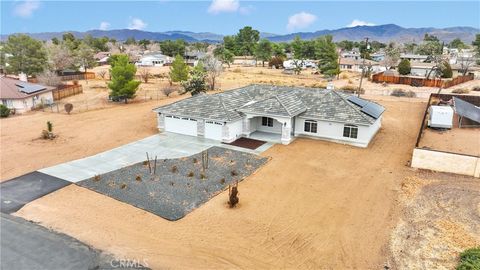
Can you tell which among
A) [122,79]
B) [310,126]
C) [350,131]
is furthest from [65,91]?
[350,131]

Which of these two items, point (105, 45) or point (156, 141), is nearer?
point (156, 141)

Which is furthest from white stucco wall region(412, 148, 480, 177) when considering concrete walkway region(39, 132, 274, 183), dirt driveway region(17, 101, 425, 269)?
concrete walkway region(39, 132, 274, 183)

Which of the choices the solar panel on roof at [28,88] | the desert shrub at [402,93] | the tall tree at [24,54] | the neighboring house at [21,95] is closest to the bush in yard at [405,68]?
the desert shrub at [402,93]

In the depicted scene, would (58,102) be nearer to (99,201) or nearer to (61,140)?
(61,140)

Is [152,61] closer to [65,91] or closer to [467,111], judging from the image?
[65,91]

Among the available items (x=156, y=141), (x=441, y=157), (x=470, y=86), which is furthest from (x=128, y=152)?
(x=470, y=86)

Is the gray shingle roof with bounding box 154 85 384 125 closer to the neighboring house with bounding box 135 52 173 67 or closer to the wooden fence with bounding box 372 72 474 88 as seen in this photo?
the wooden fence with bounding box 372 72 474 88
